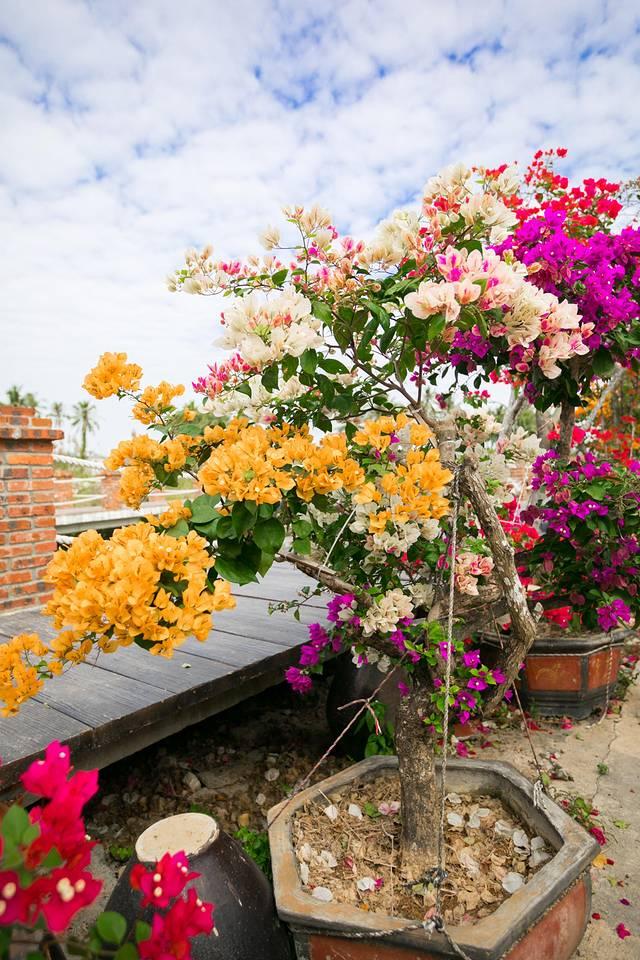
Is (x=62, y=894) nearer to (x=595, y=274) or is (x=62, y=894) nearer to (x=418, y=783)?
(x=418, y=783)

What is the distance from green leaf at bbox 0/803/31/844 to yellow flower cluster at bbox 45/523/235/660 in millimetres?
334

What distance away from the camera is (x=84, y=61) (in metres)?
2.83

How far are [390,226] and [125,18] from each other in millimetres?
1946

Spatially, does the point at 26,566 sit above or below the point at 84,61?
below

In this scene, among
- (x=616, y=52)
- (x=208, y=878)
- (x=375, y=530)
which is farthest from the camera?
(x=616, y=52)

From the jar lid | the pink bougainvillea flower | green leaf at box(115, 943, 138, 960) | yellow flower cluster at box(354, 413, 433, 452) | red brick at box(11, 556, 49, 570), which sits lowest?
the jar lid

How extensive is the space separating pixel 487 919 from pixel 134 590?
115cm

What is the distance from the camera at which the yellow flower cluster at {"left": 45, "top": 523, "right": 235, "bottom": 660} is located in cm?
90

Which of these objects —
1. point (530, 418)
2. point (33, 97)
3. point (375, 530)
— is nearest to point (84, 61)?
point (33, 97)

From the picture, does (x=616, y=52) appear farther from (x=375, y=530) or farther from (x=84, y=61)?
(x=375, y=530)

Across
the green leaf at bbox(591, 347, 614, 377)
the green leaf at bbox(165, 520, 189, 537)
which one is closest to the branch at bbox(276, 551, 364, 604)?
the green leaf at bbox(165, 520, 189, 537)

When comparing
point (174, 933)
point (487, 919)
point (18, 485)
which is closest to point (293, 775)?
point (487, 919)

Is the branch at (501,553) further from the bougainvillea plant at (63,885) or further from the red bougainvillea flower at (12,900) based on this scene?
the red bougainvillea flower at (12,900)

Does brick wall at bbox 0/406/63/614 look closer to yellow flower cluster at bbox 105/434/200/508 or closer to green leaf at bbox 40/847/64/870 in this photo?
yellow flower cluster at bbox 105/434/200/508
